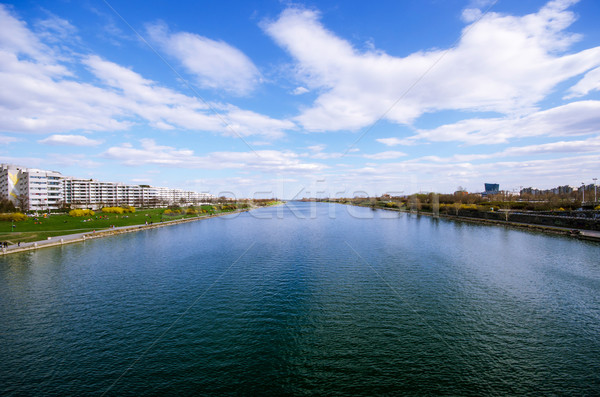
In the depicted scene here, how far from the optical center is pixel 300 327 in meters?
13.2

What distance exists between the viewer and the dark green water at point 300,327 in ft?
31.3

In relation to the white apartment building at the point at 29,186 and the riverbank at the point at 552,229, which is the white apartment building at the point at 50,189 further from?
the riverbank at the point at 552,229

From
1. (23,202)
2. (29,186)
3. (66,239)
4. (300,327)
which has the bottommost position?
(300,327)

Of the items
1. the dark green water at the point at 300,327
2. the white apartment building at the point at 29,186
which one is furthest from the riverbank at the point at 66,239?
the white apartment building at the point at 29,186

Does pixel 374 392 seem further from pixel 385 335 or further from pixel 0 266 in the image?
pixel 0 266

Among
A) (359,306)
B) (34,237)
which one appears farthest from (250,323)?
(34,237)

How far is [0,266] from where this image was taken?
24.1 meters

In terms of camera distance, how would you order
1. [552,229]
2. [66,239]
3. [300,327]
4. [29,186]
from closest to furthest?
[300,327]
[66,239]
[552,229]
[29,186]

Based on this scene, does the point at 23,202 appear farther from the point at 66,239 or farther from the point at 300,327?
the point at 300,327

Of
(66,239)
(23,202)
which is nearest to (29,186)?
(23,202)

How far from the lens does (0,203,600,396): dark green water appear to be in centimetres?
953

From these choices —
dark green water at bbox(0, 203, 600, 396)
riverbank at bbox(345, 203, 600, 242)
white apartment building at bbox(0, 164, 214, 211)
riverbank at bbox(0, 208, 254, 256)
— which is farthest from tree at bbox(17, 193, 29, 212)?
riverbank at bbox(345, 203, 600, 242)

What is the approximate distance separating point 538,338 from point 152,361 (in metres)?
16.2

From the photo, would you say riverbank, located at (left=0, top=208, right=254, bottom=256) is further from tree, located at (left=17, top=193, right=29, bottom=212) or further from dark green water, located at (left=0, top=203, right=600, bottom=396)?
tree, located at (left=17, top=193, right=29, bottom=212)
